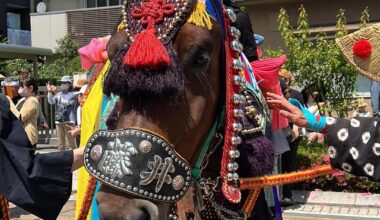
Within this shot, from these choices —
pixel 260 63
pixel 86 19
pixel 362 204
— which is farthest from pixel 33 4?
pixel 260 63

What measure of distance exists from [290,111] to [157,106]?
1060mm

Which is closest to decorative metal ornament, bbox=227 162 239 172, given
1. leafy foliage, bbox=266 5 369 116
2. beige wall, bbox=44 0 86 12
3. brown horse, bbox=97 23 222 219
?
brown horse, bbox=97 23 222 219

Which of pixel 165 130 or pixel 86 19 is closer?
pixel 165 130

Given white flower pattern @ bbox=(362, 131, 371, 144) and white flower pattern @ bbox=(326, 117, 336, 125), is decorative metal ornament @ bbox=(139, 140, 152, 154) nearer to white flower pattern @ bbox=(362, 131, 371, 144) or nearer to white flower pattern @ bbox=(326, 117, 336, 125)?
white flower pattern @ bbox=(326, 117, 336, 125)

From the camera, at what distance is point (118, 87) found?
1893 mm

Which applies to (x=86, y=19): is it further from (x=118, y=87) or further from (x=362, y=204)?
(x=118, y=87)

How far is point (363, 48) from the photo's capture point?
8.71 feet

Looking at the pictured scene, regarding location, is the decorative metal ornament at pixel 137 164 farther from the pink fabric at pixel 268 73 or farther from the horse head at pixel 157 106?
the pink fabric at pixel 268 73

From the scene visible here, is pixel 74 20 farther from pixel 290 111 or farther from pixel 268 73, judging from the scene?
pixel 290 111

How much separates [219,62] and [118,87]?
58 cm

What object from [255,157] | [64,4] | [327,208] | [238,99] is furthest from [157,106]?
[64,4]

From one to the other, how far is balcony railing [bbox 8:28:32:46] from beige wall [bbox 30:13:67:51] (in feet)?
8.20

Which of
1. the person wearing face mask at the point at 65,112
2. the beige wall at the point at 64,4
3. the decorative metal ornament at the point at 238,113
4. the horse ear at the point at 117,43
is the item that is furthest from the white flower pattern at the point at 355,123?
the beige wall at the point at 64,4

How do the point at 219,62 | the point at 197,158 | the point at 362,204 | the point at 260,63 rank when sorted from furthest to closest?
the point at 362,204, the point at 260,63, the point at 219,62, the point at 197,158
